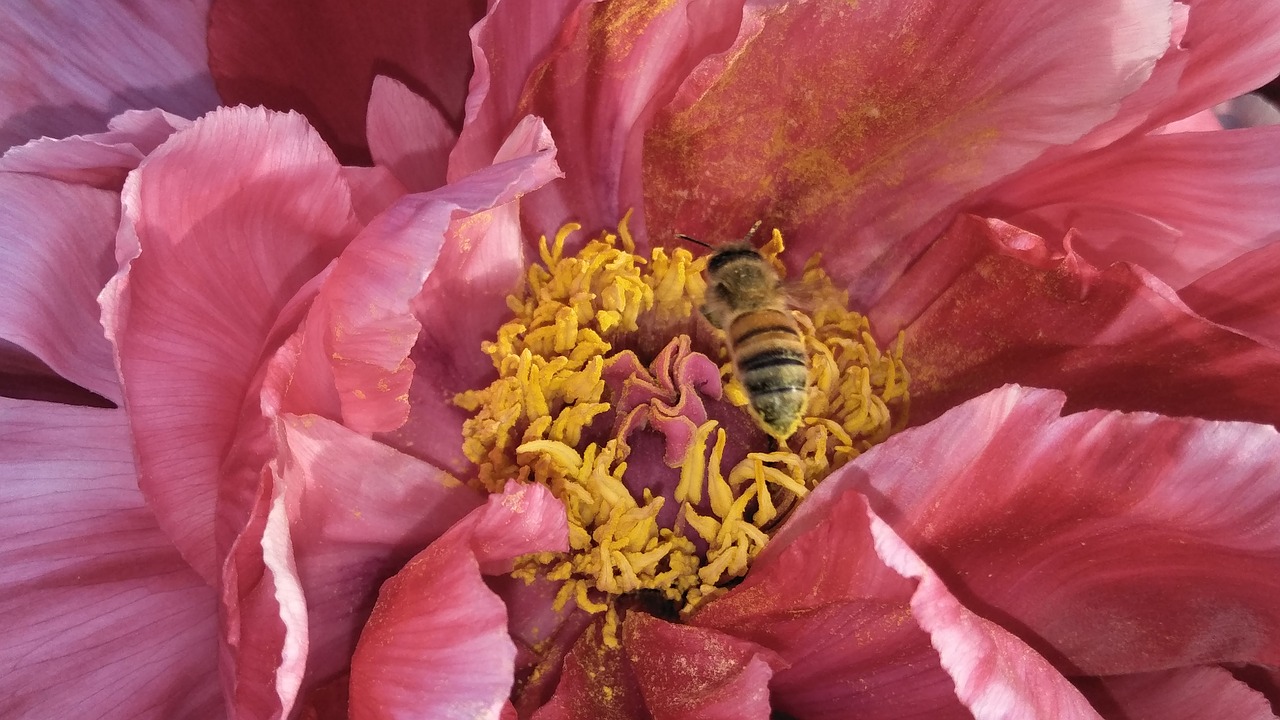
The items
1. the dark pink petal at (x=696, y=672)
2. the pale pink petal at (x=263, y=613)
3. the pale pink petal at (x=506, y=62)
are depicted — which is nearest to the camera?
the pale pink petal at (x=263, y=613)

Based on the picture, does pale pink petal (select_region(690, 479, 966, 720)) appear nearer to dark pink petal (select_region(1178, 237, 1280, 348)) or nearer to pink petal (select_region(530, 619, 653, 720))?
pink petal (select_region(530, 619, 653, 720))

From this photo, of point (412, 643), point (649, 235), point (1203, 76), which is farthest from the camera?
point (649, 235)

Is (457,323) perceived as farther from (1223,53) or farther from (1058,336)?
(1223,53)

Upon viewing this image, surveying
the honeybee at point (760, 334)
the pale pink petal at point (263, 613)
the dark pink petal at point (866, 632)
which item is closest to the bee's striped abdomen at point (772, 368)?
the honeybee at point (760, 334)

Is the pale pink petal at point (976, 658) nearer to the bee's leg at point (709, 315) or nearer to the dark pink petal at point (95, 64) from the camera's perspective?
the bee's leg at point (709, 315)

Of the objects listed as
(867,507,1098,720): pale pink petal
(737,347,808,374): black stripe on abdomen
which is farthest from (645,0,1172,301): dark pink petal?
(867,507,1098,720): pale pink petal

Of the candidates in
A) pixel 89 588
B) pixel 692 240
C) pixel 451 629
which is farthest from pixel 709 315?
pixel 89 588

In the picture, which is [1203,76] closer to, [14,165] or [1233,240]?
[1233,240]

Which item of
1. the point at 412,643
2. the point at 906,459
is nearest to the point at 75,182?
the point at 412,643
